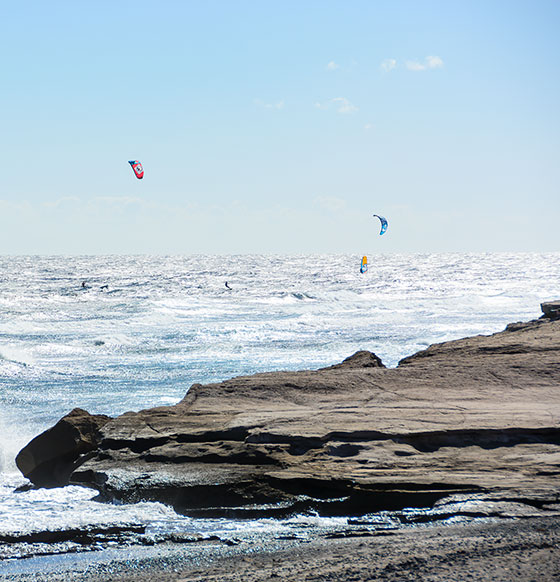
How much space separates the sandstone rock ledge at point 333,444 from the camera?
5.40 metres

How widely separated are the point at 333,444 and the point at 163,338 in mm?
24355

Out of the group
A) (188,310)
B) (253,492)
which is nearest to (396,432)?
(253,492)

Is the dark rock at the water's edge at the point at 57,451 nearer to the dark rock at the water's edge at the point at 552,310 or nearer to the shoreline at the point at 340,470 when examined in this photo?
the shoreline at the point at 340,470

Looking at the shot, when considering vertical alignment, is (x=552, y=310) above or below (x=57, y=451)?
above

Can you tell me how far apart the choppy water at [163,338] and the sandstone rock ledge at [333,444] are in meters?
0.51

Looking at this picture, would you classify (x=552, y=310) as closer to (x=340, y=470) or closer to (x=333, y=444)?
(x=333, y=444)

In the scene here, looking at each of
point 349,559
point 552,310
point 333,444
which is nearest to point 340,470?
point 333,444

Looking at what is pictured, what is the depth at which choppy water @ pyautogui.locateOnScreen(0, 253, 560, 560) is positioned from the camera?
10.1 metres

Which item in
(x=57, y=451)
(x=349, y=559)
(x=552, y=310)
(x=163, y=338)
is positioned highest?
(x=552, y=310)

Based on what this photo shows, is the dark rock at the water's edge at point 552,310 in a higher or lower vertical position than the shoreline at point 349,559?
higher

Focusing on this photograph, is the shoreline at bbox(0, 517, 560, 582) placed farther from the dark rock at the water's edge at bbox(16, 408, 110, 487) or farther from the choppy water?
the dark rock at the water's edge at bbox(16, 408, 110, 487)

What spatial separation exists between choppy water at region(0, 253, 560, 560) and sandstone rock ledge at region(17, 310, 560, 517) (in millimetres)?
506

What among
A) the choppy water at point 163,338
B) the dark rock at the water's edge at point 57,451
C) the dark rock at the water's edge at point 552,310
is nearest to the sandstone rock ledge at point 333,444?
the dark rock at the water's edge at point 57,451

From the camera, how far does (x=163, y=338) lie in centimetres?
2978
